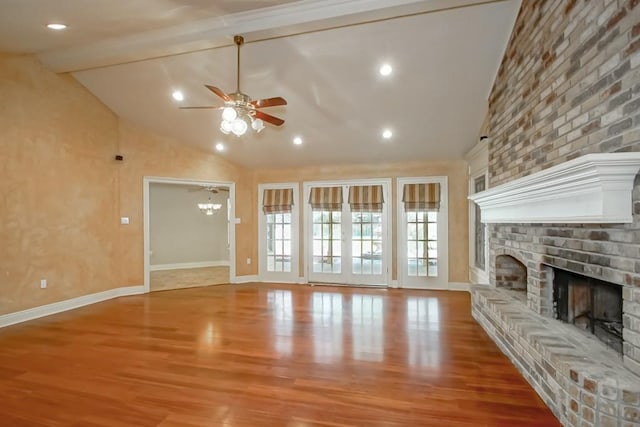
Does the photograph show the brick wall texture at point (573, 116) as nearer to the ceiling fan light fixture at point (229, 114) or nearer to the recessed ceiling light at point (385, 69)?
the recessed ceiling light at point (385, 69)

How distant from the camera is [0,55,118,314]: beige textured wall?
4.40 meters

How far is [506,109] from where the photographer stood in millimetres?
3916

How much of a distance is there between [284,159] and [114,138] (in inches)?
119

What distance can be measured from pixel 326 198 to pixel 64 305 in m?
4.76

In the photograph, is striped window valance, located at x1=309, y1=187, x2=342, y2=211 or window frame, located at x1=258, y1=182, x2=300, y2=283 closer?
striped window valance, located at x1=309, y1=187, x2=342, y2=211

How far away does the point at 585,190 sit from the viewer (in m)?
2.10

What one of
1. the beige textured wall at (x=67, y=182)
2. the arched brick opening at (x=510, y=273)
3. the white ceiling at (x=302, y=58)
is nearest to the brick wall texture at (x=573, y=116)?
the arched brick opening at (x=510, y=273)

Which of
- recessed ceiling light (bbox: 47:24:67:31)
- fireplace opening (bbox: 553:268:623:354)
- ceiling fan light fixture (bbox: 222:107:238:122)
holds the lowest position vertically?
fireplace opening (bbox: 553:268:623:354)

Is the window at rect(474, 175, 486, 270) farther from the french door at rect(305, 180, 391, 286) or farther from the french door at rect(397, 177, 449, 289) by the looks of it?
the french door at rect(305, 180, 391, 286)

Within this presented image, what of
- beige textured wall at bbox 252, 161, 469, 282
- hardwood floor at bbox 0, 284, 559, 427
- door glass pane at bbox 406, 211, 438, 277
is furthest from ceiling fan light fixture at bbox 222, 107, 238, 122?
door glass pane at bbox 406, 211, 438, 277

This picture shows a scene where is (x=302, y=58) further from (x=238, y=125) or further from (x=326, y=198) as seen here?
(x=326, y=198)

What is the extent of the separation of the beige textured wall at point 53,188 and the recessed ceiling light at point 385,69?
468 cm

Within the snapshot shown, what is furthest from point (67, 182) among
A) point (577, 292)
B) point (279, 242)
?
point (577, 292)

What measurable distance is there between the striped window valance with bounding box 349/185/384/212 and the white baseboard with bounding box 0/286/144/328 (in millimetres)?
4362
